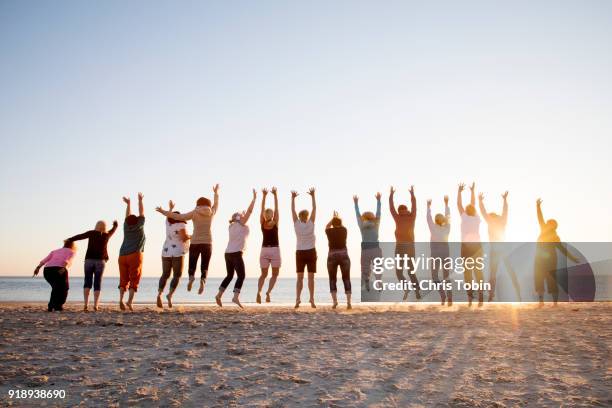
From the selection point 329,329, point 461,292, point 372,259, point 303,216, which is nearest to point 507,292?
point 461,292

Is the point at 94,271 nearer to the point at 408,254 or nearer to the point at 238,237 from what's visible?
the point at 238,237

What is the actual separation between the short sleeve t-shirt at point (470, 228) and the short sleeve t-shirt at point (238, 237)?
5.53 metres

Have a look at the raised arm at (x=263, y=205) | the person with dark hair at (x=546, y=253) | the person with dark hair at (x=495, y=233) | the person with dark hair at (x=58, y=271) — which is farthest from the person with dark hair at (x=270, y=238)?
the person with dark hair at (x=546, y=253)

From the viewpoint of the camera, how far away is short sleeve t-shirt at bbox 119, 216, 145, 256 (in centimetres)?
1066

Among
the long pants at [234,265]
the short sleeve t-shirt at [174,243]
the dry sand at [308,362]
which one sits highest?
the short sleeve t-shirt at [174,243]

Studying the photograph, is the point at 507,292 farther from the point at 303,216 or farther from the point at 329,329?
the point at 329,329

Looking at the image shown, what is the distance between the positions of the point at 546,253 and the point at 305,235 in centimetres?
652

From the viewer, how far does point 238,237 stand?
11078 mm

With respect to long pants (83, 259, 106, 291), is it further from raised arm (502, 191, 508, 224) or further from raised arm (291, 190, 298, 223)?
raised arm (502, 191, 508, 224)

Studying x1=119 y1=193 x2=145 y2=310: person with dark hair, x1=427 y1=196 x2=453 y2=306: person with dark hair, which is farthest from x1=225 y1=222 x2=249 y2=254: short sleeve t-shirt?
x1=427 y1=196 x2=453 y2=306: person with dark hair

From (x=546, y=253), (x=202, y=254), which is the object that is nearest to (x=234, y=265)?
(x=202, y=254)

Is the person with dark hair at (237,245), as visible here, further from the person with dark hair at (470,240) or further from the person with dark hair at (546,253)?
the person with dark hair at (546,253)

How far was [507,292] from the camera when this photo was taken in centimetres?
A: 1283

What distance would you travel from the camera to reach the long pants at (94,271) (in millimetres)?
10688
